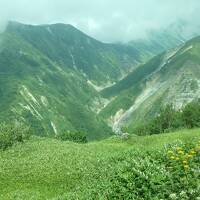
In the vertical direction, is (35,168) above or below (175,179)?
below

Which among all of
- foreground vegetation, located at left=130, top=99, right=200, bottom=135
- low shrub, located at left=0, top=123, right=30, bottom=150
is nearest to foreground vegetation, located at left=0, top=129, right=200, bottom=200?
low shrub, located at left=0, top=123, right=30, bottom=150

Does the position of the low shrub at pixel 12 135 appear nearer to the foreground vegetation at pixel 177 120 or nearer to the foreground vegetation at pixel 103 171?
the foreground vegetation at pixel 103 171

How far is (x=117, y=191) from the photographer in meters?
23.9

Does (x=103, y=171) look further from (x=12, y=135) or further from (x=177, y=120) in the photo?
(x=177, y=120)

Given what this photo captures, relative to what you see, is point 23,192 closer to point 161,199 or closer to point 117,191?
point 117,191

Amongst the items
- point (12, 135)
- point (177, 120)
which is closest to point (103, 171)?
point (12, 135)

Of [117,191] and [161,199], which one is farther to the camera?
[117,191]

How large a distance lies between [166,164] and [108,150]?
35.6 meters

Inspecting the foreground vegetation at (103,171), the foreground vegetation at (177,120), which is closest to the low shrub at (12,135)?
the foreground vegetation at (103,171)

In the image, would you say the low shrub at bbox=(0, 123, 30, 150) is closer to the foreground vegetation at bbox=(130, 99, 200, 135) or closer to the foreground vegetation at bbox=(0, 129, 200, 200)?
the foreground vegetation at bbox=(0, 129, 200, 200)

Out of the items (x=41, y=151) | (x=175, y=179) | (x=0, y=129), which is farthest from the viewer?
(x=0, y=129)

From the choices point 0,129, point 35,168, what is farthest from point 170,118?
point 35,168

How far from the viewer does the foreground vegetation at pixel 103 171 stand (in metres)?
22.3

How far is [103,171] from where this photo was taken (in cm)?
3541
